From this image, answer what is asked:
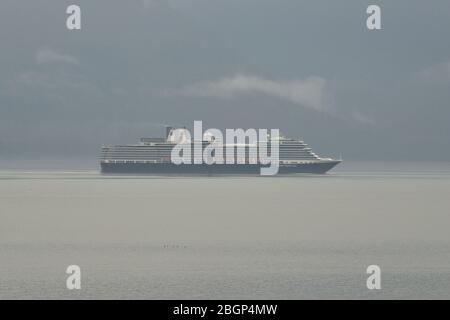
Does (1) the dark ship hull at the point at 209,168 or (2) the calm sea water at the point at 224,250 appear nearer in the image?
(2) the calm sea water at the point at 224,250

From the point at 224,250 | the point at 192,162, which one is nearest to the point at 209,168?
the point at 192,162

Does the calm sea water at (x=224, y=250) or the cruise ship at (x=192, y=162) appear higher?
the cruise ship at (x=192, y=162)

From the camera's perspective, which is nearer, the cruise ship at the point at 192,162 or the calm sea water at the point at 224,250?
the calm sea water at the point at 224,250

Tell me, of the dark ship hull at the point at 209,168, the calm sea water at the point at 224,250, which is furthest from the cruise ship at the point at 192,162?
the calm sea water at the point at 224,250

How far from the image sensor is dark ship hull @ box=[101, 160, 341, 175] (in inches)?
5571

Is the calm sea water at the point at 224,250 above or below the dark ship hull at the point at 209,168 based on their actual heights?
below

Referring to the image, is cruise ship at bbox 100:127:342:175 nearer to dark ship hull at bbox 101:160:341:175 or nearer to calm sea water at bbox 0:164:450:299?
dark ship hull at bbox 101:160:341:175

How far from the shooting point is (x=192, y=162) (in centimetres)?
14488

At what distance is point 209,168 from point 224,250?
105 meters

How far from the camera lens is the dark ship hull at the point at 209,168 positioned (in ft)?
464

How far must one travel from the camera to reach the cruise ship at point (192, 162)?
139500 mm

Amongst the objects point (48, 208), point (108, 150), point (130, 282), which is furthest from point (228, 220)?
point (108, 150)

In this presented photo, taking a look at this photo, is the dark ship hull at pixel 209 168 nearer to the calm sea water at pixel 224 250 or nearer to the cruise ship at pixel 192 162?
the cruise ship at pixel 192 162
